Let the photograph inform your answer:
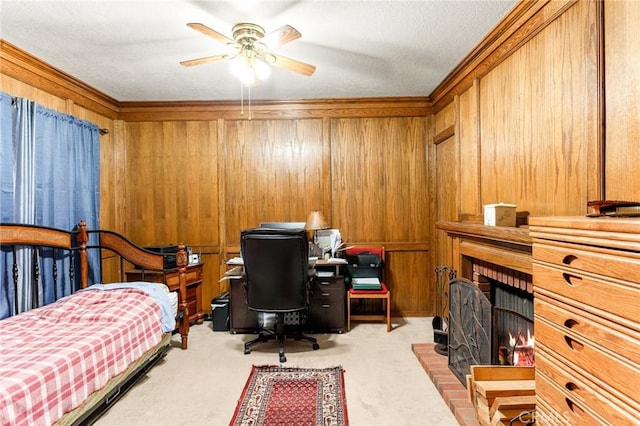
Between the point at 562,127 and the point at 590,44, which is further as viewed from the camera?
the point at 562,127

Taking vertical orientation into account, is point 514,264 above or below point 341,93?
below

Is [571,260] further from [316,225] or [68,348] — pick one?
[316,225]

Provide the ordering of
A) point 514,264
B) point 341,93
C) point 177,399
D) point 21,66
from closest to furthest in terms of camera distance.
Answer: point 514,264
point 177,399
point 21,66
point 341,93

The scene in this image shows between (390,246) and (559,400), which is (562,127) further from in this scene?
(390,246)

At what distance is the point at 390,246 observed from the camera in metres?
4.04

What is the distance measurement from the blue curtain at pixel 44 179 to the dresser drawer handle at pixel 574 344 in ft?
11.2

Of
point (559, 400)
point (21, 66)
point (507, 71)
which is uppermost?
point (21, 66)

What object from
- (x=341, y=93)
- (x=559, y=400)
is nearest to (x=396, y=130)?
(x=341, y=93)

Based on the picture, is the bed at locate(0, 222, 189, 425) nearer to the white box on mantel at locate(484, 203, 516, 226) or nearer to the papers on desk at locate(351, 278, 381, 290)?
the papers on desk at locate(351, 278, 381, 290)

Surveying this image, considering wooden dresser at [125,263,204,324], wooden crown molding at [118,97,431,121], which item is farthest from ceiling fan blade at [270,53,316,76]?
wooden dresser at [125,263,204,324]

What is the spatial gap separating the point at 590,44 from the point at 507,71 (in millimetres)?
824

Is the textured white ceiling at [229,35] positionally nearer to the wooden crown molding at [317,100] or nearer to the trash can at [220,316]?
the wooden crown molding at [317,100]

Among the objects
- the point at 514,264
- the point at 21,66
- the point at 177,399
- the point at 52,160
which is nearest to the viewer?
the point at 514,264

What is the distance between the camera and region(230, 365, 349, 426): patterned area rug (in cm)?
204
